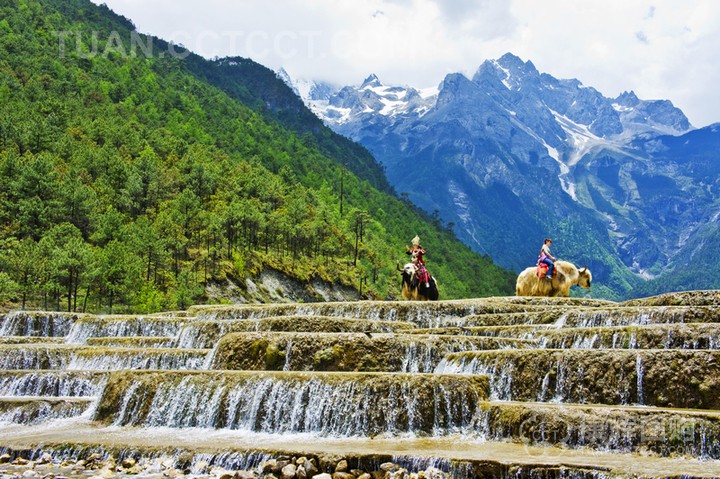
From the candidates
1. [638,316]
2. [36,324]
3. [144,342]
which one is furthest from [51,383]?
[638,316]

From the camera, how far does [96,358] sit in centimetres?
2681

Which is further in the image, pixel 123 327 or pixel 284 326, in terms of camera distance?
pixel 123 327

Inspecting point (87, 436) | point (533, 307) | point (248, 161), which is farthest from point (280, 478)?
point (248, 161)

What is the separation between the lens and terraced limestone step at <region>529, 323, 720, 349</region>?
1952 cm

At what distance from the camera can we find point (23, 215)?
2810 inches

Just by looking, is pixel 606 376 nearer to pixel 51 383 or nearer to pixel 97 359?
pixel 51 383

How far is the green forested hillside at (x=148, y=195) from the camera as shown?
214 ft

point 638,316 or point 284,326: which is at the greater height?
point 638,316

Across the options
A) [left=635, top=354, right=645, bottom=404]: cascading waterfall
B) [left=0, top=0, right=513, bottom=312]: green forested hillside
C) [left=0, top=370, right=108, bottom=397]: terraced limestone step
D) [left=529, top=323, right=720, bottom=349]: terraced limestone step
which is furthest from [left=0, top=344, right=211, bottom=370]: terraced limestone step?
[left=0, top=0, right=513, bottom=312]: green forested hillside

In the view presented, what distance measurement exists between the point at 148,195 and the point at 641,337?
84805 millimetres

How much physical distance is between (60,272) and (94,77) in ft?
348

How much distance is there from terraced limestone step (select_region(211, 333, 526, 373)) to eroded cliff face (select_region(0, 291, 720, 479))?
1.9 inches

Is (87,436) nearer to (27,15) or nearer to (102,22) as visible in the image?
(27,15)

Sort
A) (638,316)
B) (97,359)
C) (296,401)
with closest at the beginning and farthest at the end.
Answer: (296,401) < (638,316) < (97,359)
